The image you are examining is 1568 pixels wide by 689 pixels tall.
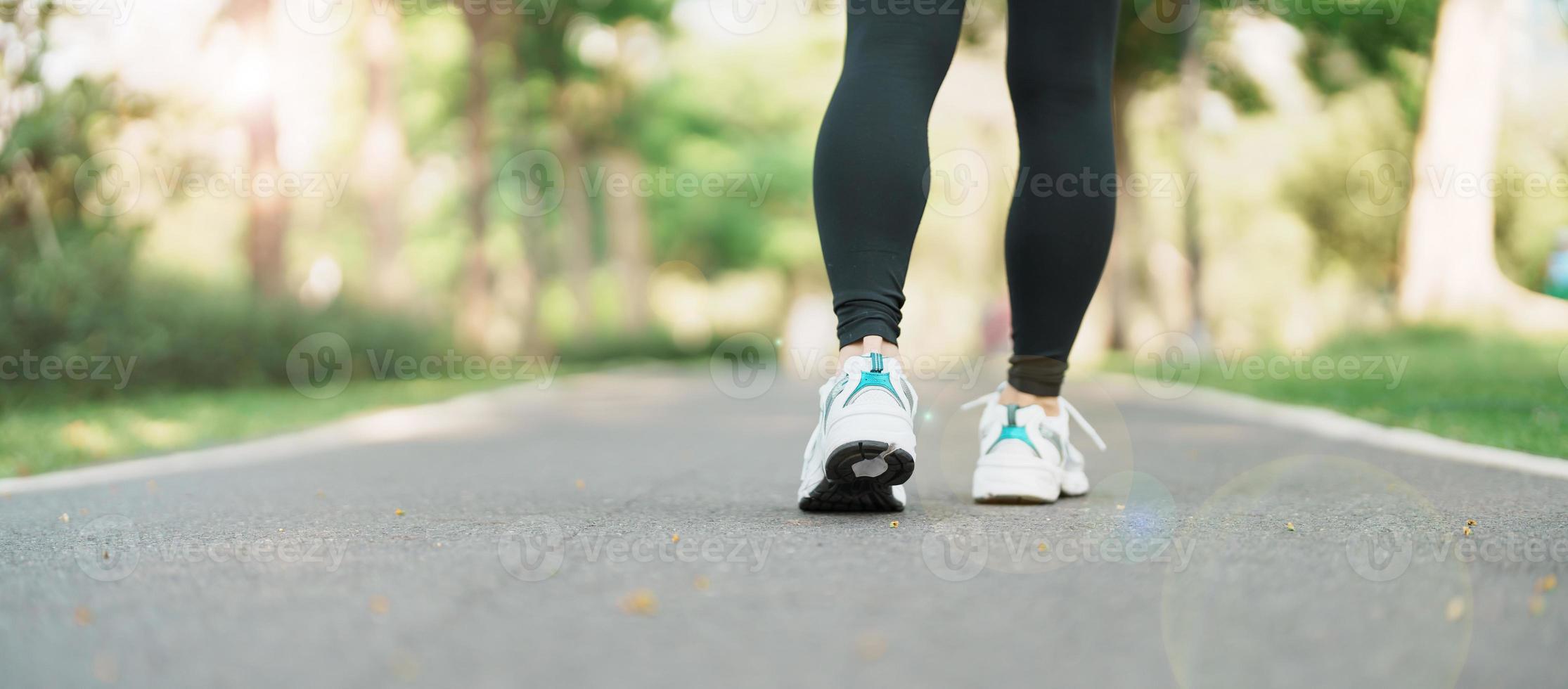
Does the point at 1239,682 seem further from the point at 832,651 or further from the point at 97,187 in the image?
the point at 97,187

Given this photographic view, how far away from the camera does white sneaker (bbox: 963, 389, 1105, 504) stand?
2.89 m

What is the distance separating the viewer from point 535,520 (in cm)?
268

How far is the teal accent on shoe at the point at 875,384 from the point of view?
254 centimetres

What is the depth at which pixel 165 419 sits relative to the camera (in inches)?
306

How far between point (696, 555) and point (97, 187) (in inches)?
364

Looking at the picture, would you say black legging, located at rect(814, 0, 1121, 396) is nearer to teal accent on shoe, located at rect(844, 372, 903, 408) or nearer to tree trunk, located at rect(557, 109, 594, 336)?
teal accent on shoe, located at rect(844, 372, 903, 408)

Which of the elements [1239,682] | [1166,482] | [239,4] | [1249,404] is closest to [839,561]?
[1239,682]

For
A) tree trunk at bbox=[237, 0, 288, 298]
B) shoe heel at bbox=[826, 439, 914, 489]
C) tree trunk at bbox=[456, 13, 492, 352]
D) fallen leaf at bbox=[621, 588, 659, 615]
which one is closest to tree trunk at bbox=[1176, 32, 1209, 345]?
tree trunk at bbox=[237, 0, 288, 298]

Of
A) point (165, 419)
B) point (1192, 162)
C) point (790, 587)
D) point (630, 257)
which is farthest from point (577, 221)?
point (790, 587)

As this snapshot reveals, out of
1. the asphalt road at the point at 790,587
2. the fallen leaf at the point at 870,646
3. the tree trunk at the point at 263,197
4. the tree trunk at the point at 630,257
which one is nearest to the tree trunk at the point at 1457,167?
the asphalt road at the point at 790,587

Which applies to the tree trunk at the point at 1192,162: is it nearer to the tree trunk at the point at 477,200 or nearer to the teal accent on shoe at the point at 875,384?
the tree trunk at the point at 477,200

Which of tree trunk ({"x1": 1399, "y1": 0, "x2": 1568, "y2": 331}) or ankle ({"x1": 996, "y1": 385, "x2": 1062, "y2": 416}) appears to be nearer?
ankle ({"x1": 996, "y1": 385, "x2": 1062, "y2": 416})

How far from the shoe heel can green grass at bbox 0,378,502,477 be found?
11.8 feet

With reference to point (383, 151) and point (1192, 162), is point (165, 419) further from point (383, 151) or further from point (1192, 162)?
point (1192, 162)
